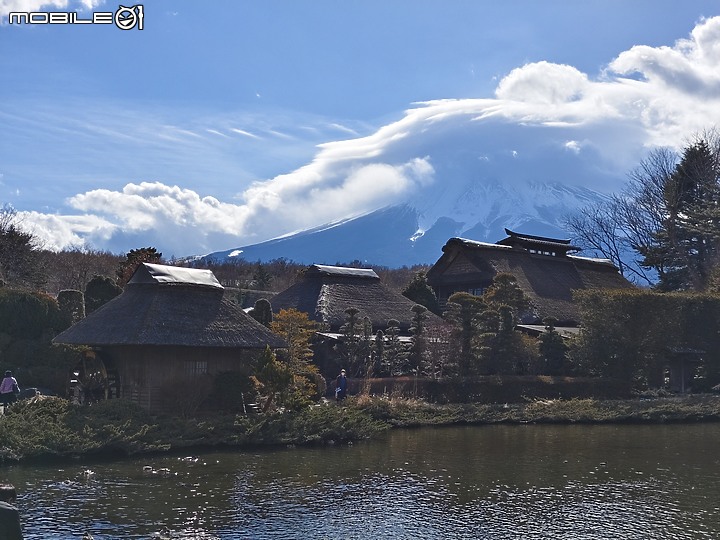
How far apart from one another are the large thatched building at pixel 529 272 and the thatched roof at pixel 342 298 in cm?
631

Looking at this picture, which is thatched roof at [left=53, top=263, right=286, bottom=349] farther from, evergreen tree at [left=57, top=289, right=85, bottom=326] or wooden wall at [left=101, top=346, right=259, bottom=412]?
evergreen tree at [left=57, top=289, right=85, bottom=326]

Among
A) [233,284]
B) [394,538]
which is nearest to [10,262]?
[233,284]

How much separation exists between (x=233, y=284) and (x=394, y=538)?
62.8 metres

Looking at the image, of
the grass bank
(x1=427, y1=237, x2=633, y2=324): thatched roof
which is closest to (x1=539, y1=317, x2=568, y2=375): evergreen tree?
the grass bank

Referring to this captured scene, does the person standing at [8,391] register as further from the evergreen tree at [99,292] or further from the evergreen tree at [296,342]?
the evergreen tree at [296,342]

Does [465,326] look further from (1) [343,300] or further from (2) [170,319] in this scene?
(2) [170,319]

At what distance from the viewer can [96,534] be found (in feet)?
43.3

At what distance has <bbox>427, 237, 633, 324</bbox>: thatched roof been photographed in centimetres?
4766

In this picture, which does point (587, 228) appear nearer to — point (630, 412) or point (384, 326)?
point (384, 326)

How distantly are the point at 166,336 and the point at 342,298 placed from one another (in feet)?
63.3

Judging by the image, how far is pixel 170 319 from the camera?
82.2 ft

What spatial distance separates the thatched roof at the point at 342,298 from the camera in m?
41.3

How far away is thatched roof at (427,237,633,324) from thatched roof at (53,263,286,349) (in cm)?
2274

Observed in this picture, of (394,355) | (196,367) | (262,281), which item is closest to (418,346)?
(394,355)
